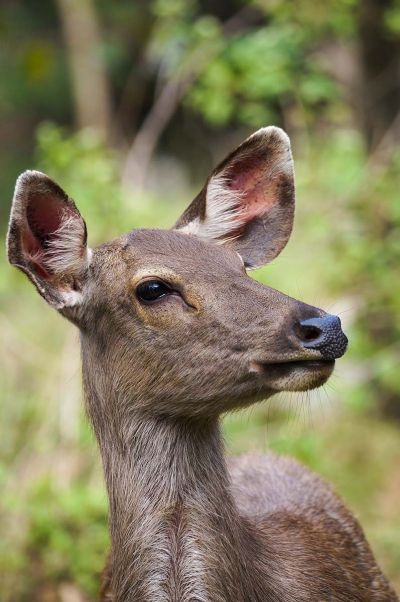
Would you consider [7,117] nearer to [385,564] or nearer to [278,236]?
[385,564]

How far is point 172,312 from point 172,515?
0.76 meters

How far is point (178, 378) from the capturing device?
13.9ft

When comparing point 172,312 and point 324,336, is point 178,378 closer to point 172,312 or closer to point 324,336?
point 172,312

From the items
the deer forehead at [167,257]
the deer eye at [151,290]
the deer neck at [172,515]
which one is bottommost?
the deer neck at [172,515]

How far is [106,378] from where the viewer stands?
448 cm

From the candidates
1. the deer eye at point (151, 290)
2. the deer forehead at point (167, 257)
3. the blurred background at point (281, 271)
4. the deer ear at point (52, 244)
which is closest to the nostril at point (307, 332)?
the deer forehead at point (167, 257)

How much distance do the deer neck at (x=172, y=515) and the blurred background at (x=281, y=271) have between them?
7.70 ft

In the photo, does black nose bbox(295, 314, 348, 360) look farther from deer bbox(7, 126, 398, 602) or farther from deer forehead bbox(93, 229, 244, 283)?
deer forehead bbox(93, 229, 244, 283)

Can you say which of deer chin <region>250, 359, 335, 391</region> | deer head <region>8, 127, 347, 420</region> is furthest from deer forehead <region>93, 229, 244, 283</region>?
deer chin <region>250, 359, 335, 391</region>

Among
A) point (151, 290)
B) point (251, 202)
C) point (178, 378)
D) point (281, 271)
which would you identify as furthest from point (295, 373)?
point (281, 271)

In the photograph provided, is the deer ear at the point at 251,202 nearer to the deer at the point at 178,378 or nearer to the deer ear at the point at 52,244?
the deer at the point at 178,378

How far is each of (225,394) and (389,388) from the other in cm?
595

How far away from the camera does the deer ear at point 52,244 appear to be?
447cm

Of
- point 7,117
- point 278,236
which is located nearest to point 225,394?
point 278,236
